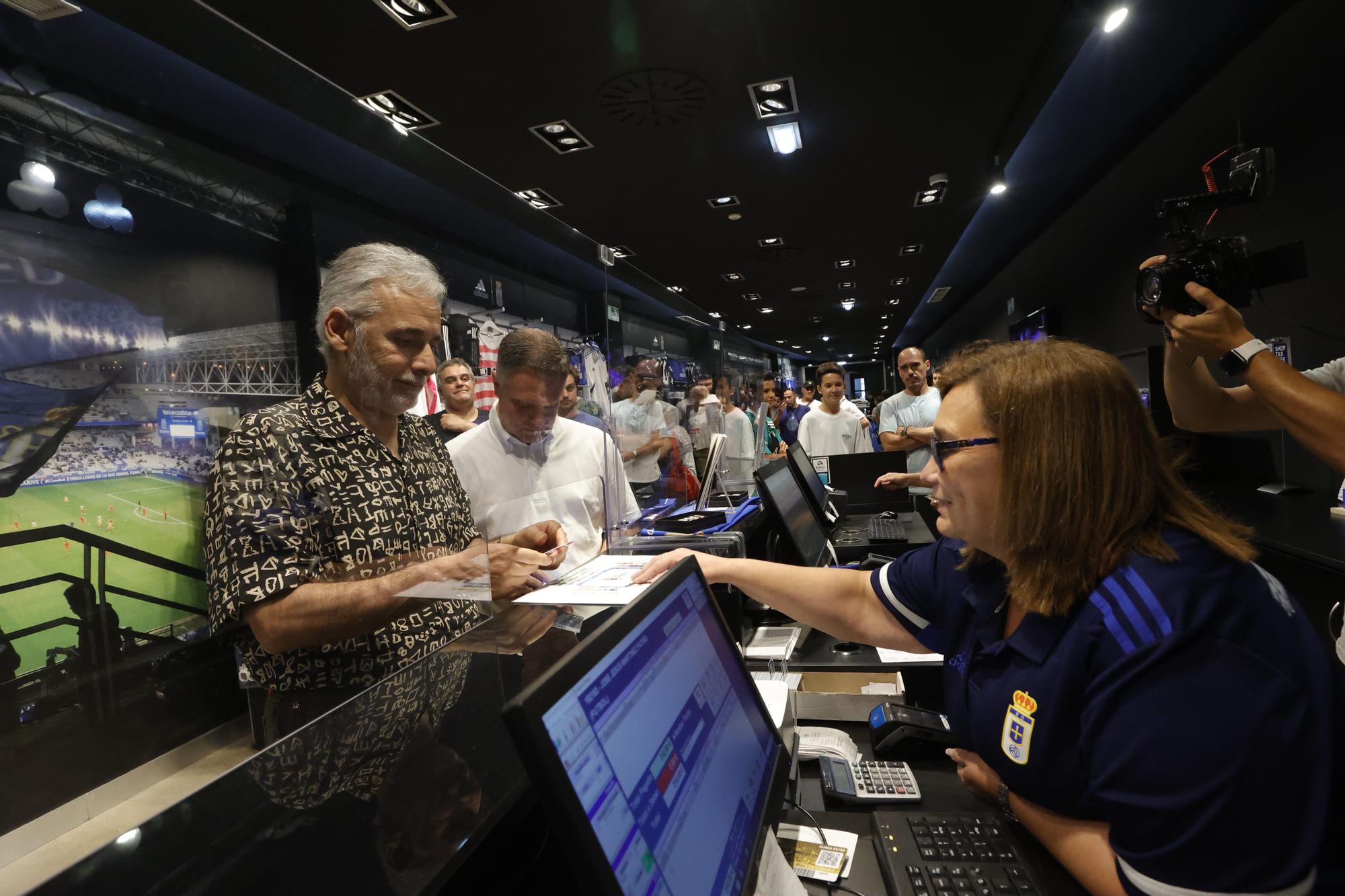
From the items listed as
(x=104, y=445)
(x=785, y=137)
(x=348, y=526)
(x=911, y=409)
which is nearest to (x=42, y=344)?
(x=104, y=445)

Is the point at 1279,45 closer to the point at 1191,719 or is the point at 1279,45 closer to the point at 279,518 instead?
the point at 1191,719

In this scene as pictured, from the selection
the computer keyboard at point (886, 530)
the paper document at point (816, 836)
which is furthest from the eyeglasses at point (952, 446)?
the computer keyboard at point (886, 530)

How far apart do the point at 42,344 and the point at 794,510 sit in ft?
8.30

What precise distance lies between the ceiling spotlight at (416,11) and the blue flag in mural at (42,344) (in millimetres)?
1605

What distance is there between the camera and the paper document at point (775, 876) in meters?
0.74

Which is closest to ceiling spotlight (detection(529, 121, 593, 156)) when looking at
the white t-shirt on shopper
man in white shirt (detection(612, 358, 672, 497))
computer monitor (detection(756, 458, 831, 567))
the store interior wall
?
man in white shirt (detection(612, 358, 672, 497))

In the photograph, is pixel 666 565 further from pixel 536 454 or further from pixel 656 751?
pixel 536 454

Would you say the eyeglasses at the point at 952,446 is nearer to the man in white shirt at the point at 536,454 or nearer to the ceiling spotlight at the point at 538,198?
the man in white shirt at the point at 536,454

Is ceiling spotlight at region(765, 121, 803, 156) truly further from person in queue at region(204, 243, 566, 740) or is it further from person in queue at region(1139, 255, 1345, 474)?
person in queue at region(204, 243, 566, 740)

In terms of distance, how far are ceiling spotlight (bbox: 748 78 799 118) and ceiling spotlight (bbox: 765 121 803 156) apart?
182mm

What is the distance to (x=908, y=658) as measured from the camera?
1.63 meters

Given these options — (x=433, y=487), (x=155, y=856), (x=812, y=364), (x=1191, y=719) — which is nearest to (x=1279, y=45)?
(x=1191, y=719)

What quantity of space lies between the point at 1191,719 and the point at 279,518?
1454 mm

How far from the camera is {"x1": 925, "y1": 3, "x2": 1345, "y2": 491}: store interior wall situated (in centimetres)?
342
